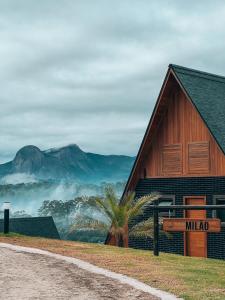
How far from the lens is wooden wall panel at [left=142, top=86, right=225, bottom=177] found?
78.6 feet

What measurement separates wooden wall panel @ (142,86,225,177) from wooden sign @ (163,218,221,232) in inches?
286

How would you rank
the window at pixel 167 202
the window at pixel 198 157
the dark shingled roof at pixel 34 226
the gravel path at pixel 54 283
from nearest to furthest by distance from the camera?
the gravel path at pixel 54 283
the window at pixel 198 157
the window at pixel 167 202
the dark shingled roof at pixel 34 226

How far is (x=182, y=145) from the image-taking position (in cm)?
2491

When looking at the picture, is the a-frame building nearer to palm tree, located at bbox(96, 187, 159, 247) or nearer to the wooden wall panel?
the wooden wall panel

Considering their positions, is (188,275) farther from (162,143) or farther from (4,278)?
(162,143)

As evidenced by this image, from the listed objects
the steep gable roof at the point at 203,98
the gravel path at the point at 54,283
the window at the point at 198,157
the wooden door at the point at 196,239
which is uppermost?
the steep gable roof at the point at 203,98

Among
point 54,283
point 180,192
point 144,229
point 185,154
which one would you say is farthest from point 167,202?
point 54,283

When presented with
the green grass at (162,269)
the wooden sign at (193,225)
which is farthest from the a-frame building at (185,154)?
the green grass at (162,269)

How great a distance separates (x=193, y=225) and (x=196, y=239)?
891cm

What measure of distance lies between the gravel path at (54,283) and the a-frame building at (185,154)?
1239 centimetres

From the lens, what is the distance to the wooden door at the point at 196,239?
2441 centimetres

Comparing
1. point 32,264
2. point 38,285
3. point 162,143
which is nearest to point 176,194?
point 162,143

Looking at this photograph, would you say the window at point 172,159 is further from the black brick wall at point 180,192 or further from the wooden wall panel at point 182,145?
the black brick wall at point 180,192

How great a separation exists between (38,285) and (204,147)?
48.9 ft
